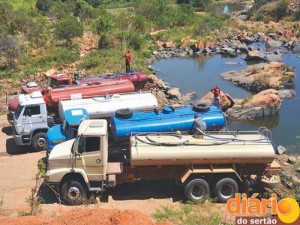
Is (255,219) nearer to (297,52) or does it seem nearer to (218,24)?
(297,52)

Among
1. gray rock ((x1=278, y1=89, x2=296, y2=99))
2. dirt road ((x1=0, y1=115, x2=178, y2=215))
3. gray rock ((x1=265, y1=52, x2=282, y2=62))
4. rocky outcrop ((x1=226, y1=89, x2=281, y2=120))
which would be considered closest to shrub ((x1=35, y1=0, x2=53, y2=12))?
gray rock ((x1=265, y1=52, x2=282, y2=62))

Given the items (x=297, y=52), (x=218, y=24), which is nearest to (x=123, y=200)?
Result: (x=297, y=52)

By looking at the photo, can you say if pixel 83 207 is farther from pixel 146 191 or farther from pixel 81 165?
pixel 146 191

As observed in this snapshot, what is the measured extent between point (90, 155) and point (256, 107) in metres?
14.2

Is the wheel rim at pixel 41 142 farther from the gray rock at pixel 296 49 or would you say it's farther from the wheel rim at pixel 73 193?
the gray rock at pixel 296 49

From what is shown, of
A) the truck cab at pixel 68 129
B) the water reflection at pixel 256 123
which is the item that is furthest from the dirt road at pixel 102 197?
the water reflection at pixel 256 123

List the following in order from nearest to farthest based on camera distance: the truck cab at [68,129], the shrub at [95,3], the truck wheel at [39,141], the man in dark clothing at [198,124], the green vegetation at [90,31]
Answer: the man in dark clothing at [198,124], the truck cab at [68,129], the truck wheel at [39,141], the green vegetation at [90,31], the shrub at [95,3]

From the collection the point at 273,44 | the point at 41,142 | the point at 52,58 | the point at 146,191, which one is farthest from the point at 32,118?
the point at 273,44

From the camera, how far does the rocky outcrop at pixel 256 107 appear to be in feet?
80.3

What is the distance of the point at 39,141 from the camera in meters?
18.3

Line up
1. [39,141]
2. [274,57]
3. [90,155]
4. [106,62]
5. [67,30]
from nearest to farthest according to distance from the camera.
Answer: [90,155] → [39,141] → [106,62] → [67,30] → [274,57]

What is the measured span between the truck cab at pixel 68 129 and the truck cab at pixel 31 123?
1836mm

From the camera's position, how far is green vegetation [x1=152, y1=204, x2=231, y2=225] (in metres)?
12.3

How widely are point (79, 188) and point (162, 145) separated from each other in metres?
3.02
